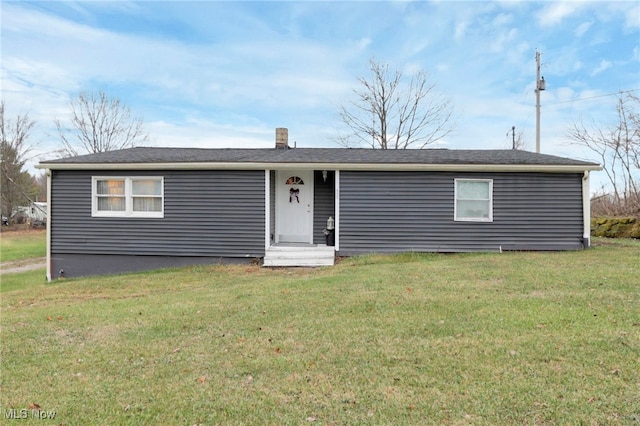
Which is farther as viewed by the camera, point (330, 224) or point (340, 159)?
point (330, 224)

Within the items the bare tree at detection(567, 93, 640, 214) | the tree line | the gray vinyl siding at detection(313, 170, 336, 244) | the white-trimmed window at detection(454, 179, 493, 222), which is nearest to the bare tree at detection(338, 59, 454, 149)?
the tree line

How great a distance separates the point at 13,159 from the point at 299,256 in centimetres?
3222

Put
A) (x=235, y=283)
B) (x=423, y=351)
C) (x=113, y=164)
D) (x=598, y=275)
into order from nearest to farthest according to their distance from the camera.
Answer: (x=423, y=351) < (x=598, y=275) < (x=235, y=283) < (x=113, y=164)

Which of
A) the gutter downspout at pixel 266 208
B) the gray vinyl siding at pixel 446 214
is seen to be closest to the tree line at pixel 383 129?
the gray vinyl siding at pixel 446 214

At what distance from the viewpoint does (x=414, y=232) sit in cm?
1042

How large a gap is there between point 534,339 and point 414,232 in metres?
6.60

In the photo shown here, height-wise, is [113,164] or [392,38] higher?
[392,38]

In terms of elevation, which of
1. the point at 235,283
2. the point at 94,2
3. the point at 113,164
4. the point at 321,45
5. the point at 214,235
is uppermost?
the point at 321,45

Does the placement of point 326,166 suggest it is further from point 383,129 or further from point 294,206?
point 383,129

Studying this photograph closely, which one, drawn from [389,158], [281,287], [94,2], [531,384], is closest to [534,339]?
[531,384]

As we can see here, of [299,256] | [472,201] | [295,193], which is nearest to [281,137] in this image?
[295,193]

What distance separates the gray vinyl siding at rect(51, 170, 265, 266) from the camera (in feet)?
34.1

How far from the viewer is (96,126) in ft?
96.6

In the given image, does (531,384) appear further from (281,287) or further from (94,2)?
(94,2)
